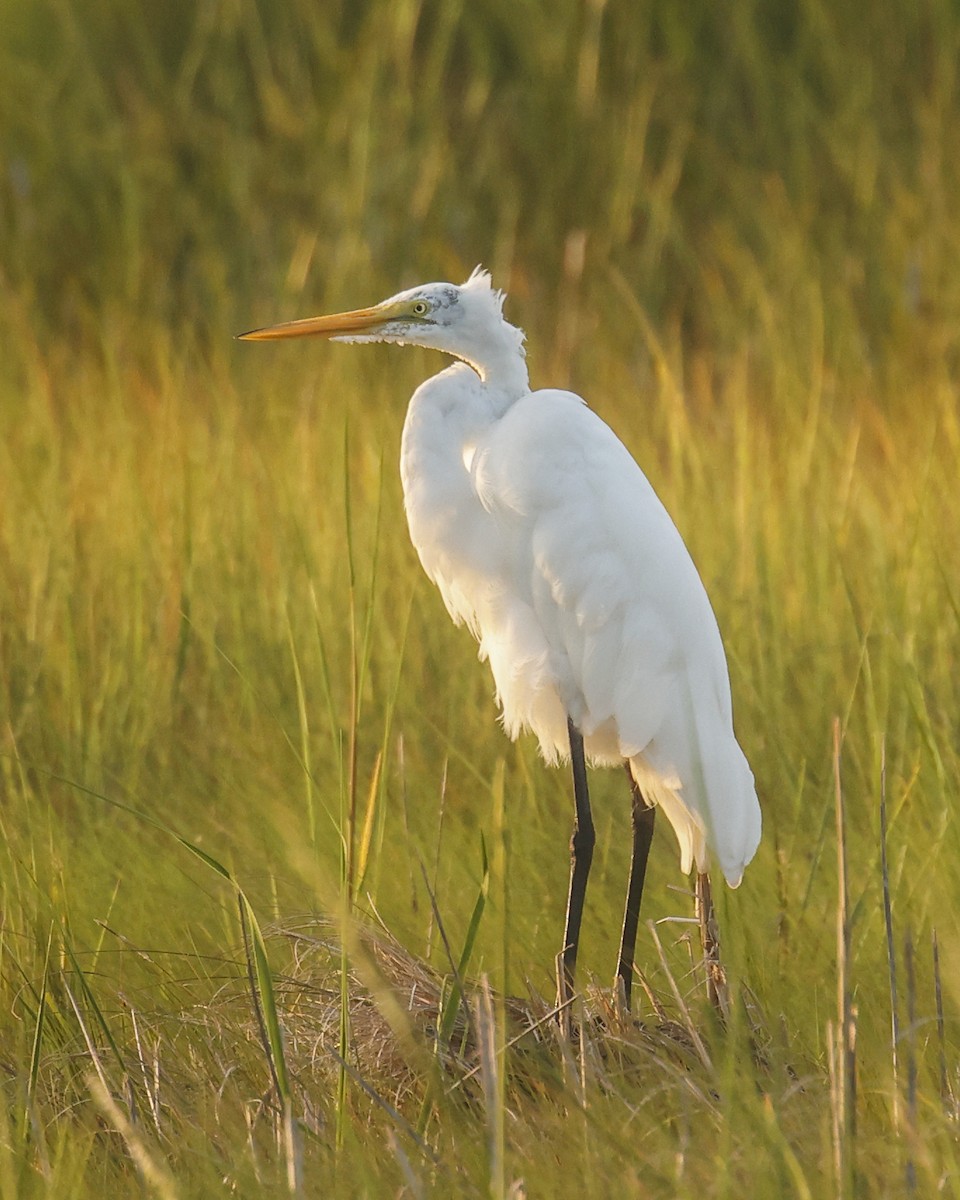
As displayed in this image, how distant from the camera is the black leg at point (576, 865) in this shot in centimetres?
199

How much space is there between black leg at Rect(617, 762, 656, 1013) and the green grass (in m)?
0.08

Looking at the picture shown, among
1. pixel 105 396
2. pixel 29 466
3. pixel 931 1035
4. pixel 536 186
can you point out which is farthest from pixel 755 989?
pixel 536 186

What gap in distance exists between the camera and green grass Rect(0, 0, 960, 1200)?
1.62m

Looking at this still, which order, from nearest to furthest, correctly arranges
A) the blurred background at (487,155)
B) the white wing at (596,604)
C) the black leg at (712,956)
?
the black leg at (712,956) → the white wing at (596,604) → the blurred background at (487,155)

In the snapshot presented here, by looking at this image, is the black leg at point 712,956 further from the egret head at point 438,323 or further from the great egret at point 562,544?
the egret head at point 438,323

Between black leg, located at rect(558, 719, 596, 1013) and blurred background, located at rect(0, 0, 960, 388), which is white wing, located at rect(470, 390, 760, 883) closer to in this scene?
black leg, located at rect(558, 719, 596, 1013)

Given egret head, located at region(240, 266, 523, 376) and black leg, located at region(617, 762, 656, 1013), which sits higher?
egret head, located at region(240, 266, 523, 376)

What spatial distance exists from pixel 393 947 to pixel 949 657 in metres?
1.19

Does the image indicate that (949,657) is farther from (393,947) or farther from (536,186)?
(536,186)

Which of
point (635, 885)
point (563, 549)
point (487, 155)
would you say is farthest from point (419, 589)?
point (487, 155)

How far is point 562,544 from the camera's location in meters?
2.34

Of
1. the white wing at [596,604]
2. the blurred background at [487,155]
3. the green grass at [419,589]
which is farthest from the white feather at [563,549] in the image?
the blurred background at [487,155]

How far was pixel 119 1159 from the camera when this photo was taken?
1.69 meters

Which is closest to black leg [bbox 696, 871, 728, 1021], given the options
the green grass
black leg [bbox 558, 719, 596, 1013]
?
the green grass
